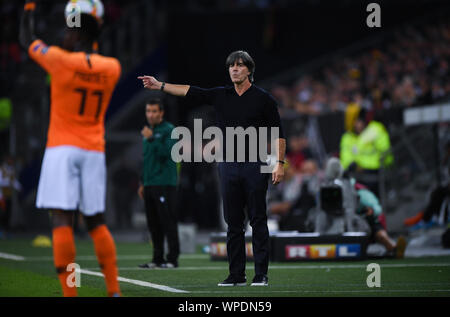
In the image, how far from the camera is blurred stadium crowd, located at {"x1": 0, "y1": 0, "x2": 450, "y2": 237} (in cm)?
2078

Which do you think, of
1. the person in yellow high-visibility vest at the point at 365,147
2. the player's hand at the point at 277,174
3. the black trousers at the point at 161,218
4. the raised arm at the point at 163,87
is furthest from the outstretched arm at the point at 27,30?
the person in yellow high-visibility vest at the point at 365,147

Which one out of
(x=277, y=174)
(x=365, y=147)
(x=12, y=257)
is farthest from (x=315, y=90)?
(x=277, y=174)

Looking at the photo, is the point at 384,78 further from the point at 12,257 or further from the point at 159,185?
the point at 159,185

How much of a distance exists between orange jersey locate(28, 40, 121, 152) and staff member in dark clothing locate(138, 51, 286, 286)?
1.90m

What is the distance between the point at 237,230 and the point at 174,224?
9.16 feet

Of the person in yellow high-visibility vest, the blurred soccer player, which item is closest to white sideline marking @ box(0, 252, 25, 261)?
the person in yellow high-visibility vest

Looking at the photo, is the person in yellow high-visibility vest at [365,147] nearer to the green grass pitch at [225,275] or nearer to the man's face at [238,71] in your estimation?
the green grass pitch at [225,275]

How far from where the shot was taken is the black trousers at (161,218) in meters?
11.4

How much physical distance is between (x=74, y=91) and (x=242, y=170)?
2487 mm

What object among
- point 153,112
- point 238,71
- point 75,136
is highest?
point 238,71

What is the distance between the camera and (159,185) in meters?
11.4
